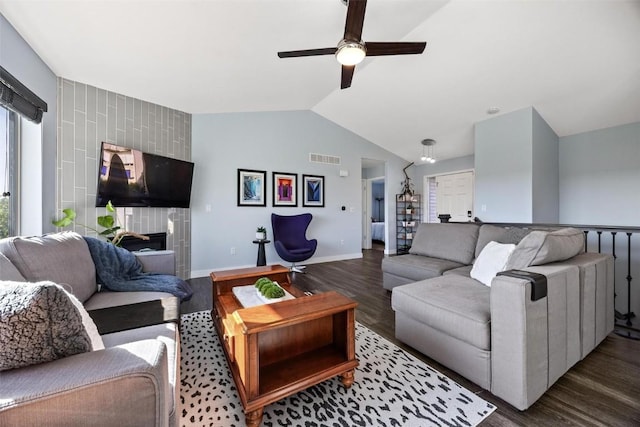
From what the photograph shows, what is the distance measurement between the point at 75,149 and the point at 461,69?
14.9ft

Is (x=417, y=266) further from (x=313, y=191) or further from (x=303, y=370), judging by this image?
(x=313, y=191)

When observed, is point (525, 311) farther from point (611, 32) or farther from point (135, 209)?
point (135, 209)

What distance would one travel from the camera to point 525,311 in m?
1.28

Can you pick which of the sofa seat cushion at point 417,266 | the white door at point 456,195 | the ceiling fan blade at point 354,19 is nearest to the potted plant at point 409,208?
the white door at point 456,195

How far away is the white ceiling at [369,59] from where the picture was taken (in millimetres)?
2107

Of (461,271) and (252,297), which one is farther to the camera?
(461,271)

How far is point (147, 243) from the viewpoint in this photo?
3340 millimetres

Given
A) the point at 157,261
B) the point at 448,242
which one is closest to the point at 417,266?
the point at 448,242

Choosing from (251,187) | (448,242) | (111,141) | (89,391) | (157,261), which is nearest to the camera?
(89,391)

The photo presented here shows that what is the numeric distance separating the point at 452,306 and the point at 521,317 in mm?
374

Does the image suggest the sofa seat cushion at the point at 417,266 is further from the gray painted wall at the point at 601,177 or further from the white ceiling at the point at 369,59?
the gray painted wall at the point at 601,177

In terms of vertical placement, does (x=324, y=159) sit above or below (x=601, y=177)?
above

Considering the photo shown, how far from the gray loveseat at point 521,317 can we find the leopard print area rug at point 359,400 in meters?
0.18

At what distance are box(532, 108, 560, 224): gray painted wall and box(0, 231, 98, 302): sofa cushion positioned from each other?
5.02 metres
